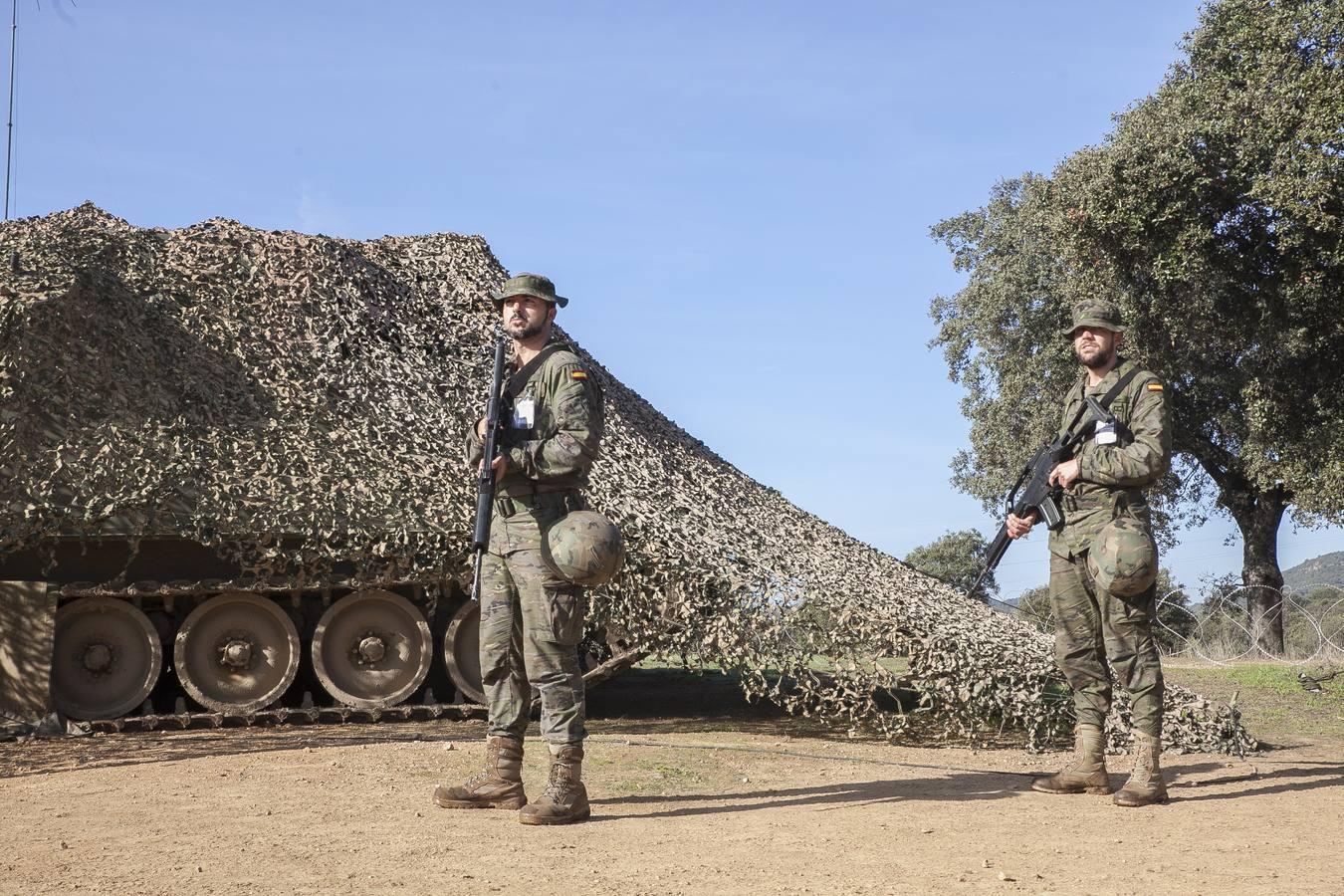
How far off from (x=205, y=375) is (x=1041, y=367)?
19910 mm

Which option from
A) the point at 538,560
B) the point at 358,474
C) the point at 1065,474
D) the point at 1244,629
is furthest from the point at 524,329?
the point at 1244,629

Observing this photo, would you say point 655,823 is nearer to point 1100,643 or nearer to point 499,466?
point 499,466

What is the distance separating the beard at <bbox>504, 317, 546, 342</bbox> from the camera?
7.20 m

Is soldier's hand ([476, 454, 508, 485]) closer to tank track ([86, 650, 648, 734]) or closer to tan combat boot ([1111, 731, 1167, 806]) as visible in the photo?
tan combat boot ([1111, 731, 1167, 806])

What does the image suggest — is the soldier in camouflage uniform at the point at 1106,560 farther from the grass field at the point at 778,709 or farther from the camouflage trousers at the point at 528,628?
the camouflage trousers at the point at 528,628

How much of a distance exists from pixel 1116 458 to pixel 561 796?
3655 mm

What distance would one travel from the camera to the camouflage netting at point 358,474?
10672 mm

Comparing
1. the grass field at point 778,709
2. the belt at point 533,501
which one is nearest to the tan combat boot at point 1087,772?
the grass field at point 778,709

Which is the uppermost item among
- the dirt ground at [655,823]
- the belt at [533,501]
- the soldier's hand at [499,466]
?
the soldier's hand at [499,466]

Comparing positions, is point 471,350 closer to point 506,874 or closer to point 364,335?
point 364,335

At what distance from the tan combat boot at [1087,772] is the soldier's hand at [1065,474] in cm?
148

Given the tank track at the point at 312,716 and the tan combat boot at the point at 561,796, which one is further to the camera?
the tank track at the point at 312,716

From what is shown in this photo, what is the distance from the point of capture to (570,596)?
699 cm

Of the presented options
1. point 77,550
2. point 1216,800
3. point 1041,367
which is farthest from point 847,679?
point 1041,367
